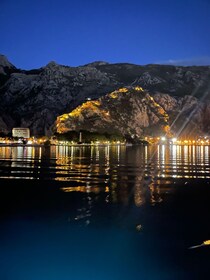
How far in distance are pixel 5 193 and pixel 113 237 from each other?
12.6 metres

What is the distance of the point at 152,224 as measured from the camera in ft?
54.2

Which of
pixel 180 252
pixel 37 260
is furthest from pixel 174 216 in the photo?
pixel 37 260

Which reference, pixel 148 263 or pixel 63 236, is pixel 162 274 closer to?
pixel 148 263

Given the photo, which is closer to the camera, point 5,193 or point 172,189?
point 5,193

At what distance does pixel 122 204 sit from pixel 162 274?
9816 mm

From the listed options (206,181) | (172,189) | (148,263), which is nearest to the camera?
(148,263)

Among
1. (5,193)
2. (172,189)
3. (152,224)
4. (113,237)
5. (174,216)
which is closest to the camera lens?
(113,237)

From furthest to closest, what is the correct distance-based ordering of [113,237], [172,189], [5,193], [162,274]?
[172,189], [5,193], [113,237], [162,274]

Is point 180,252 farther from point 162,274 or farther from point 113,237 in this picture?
point 113,237

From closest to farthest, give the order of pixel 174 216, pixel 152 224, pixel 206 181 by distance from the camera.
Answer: pixel 152 224
pixel 174 216
pixel 206 181

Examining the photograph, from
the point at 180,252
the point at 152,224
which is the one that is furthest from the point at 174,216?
the point at 180,252

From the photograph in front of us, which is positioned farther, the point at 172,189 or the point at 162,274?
the point at 172,189

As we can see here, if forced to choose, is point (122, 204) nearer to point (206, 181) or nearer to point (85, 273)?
point (85, 273)

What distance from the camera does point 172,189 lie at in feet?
89.8
